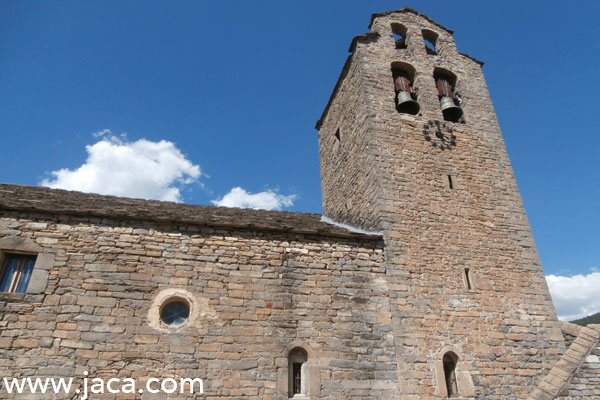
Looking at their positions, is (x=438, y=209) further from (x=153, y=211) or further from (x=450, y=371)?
(x=153, y=211)

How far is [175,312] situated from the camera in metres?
6.48

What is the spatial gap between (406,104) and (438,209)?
3350 millimetres

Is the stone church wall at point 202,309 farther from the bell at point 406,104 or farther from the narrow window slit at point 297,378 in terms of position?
the bell at point 406,104

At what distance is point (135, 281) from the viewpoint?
6492 mm

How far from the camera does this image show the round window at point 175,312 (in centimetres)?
638

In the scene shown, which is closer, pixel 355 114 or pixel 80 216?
pixel 80 216

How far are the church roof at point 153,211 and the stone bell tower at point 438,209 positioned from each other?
1.39m

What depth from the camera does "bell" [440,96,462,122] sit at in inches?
410

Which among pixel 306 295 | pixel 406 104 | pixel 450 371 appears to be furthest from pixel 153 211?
pixel 406 104

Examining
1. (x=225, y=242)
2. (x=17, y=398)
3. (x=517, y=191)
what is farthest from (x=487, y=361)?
(x=17, y=398)

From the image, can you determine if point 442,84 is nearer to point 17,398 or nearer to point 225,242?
point 225,242

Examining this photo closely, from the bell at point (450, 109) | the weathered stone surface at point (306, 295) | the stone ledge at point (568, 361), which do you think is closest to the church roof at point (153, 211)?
the weathered stone surface at point (306, 295)

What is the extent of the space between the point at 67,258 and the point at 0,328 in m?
1.32

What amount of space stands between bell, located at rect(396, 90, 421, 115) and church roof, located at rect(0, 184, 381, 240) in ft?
13.4
